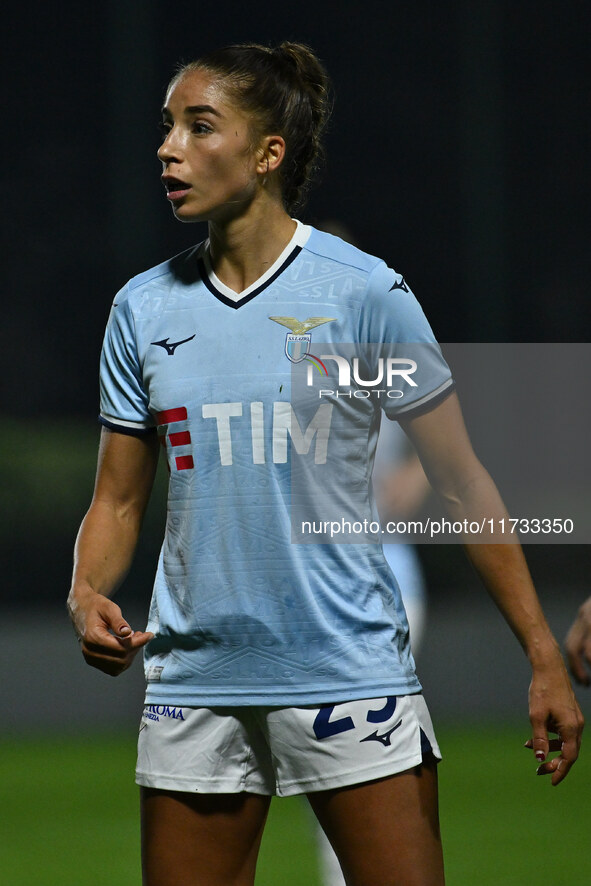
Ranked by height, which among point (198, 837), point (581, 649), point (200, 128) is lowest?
point (198, 837)

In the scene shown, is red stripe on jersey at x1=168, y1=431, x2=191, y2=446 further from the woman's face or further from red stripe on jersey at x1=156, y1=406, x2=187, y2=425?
the woman's face

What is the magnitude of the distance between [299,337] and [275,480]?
0.88 feet

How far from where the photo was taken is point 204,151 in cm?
268

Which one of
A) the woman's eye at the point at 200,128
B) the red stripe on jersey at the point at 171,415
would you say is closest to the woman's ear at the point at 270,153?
the woman's eye at the point at 200,128

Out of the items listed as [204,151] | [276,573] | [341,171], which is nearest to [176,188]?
[204,151]

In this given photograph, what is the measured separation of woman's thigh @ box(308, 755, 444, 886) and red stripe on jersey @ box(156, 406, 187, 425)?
0.74m

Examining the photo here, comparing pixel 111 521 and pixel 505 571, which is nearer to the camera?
pixel 505 571

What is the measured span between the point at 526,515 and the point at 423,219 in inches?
76.9

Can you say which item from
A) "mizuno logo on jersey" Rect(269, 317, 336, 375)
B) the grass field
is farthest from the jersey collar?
the grass field

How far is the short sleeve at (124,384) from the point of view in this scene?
9.00 feet

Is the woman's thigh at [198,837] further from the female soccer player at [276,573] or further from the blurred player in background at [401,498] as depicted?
the blurred player in background at [401,498]

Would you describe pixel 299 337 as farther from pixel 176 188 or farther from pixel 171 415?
pixel 176 188

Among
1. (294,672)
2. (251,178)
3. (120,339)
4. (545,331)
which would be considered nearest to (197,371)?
(120,339)

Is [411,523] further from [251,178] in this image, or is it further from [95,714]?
[95,714]
